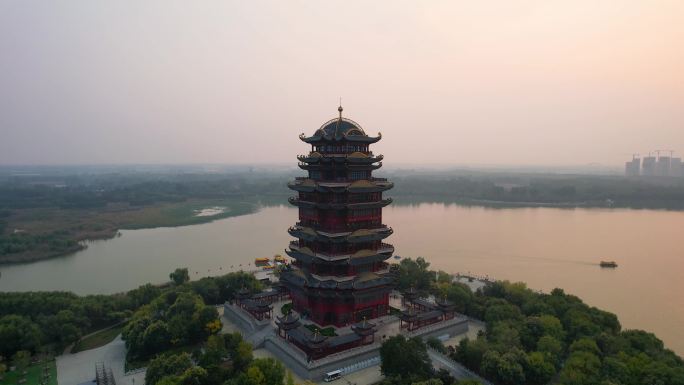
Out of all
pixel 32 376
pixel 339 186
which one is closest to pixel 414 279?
pixel 339 186

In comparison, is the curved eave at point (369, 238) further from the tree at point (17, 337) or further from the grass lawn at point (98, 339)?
the tree at point (17, 337)

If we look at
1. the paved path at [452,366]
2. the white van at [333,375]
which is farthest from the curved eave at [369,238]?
the white van at [333,375]

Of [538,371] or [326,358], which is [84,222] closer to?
[326,358]

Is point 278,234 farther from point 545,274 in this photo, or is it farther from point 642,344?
point 642,344

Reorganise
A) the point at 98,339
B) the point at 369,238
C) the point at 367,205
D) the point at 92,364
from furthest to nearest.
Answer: the point at 98,339 → the point at 367,205 → the point at 369,238 → the point at 92,364

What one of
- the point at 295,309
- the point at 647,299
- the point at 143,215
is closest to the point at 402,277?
the point at 295,309
